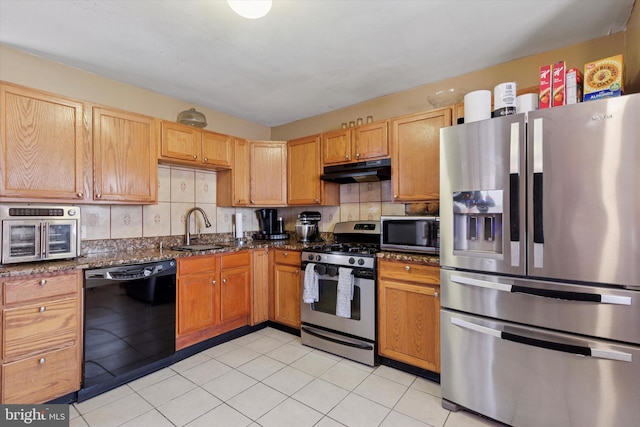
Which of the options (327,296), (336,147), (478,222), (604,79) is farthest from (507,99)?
(327,296)

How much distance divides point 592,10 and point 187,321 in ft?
12.1

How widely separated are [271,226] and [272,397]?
82.6 inches

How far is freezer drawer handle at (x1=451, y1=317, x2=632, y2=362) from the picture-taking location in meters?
1.37

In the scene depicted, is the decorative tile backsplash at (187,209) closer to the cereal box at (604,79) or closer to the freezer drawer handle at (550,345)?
the freezer drawer handle at (550,345)

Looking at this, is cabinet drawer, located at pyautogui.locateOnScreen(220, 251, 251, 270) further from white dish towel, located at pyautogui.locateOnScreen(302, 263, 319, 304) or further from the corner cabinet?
the corner cabinet

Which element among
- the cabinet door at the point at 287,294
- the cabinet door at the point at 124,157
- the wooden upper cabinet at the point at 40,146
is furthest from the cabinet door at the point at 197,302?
the wooden upper cabinet at the point at 40,146

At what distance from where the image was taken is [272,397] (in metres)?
1.98

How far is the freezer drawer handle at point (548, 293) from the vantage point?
137 centimetres

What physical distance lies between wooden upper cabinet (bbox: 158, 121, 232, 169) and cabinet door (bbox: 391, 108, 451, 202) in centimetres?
184

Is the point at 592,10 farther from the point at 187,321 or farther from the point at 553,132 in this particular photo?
the point at 187,321

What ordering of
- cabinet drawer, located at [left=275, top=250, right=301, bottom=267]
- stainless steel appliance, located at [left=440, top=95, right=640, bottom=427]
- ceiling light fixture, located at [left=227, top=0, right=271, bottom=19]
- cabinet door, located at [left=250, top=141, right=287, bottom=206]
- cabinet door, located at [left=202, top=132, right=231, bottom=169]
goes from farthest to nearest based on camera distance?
cabinet door, located at [left=250, top=141, right=287, bottom=206] → cabinet door, located at [left=202, top=132, right=231, bottom=169] → cabinet drawer, located at [left=275, top=250, right=301, bottom=267] → ceiling light fixture, located at [left=227, top=0, right=271, bottom=19] → stainless steel appliance, located at [left=440, top=95, right=640, bottom=427]

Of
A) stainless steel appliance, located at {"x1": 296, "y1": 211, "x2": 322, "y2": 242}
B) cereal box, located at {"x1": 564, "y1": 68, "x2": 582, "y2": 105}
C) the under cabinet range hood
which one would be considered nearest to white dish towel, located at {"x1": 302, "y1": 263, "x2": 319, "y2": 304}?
stainless steel appliance, located at {"x1": 296, "y1": 211, "x2": 322, "y2": 242}

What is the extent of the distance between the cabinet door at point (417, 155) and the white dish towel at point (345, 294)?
0.84m

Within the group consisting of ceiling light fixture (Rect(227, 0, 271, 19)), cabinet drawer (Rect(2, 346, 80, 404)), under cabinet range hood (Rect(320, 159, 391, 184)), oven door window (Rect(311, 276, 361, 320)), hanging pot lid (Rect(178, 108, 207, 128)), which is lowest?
cabinet drawer (Rect(2, 346, 80, 404))
